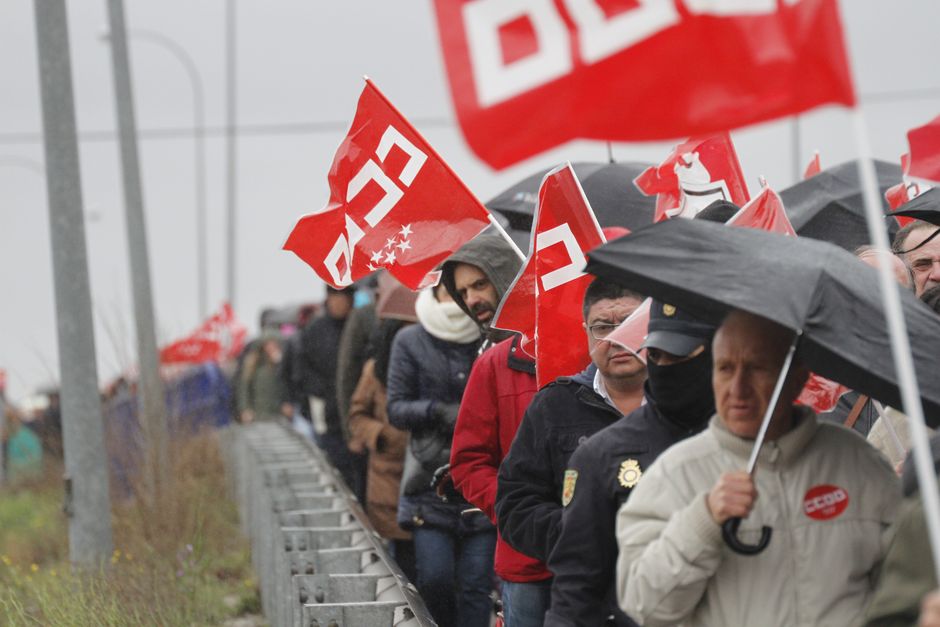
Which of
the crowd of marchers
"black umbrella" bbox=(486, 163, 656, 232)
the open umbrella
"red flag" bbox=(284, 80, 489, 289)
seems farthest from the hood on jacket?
the open umbrella

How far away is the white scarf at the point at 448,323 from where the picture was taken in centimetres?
898

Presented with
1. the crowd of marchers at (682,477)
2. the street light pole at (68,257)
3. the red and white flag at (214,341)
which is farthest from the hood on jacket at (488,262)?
the red and white flag at (214,341)

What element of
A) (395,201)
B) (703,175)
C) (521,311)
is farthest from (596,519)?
(703,175)

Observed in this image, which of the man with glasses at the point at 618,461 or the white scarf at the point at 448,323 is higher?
the man with glasses at the point at 618,461

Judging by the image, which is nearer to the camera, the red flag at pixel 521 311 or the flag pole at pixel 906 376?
the flag pole at pixel 906 376

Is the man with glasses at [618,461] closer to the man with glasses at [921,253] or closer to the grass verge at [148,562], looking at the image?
the man with glasses at [921,253]

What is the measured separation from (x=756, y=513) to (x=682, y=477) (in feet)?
0.67

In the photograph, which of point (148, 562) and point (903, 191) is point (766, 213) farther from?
point (148, 562)

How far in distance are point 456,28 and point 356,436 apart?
7.03 m

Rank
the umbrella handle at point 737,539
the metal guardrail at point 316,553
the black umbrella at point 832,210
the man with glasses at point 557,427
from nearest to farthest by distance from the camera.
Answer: the umbrella handle at point 737,539
the man with glasses at point 557,427
the metal guardrail at point 316,553
the black umbrella at point 832,210

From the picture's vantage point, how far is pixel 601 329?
5.90 metres

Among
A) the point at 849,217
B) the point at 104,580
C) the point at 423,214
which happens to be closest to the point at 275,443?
the point at 104,580

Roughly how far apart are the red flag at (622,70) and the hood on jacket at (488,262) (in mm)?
3649

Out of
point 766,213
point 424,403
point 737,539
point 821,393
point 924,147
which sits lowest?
point 424,403
